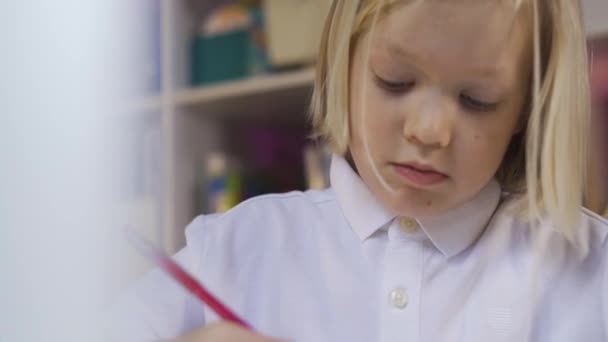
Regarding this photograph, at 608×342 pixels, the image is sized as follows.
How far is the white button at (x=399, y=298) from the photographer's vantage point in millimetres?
317

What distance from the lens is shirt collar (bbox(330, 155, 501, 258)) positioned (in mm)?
328

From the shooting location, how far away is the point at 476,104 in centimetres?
30

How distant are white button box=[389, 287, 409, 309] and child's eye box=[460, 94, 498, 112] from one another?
0.27 feet

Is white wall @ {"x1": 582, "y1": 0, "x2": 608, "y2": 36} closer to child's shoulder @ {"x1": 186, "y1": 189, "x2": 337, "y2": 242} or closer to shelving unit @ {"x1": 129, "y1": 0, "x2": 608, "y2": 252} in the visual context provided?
shelving unit @ {"x1": 129, "y1": 0, "x2": 608, "y2": 252}

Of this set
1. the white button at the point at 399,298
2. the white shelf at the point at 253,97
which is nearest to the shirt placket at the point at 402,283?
the white button at the point at 399,298

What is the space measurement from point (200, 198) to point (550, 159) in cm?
18

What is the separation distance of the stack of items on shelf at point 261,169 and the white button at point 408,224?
72 millimetres

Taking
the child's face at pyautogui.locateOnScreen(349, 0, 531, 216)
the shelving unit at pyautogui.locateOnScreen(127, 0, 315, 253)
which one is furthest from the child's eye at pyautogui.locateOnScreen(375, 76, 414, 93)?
the shelving unit at pyautogui.locateOnScreen(127, 0, 315, 253)

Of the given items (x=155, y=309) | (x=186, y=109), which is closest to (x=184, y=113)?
(x=186, y=109)

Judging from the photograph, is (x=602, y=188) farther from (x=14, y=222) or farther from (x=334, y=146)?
(x=14, y=222)

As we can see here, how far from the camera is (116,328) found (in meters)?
0.30

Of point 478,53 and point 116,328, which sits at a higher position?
point 478,53

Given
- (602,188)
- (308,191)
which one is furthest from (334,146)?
(602,188)

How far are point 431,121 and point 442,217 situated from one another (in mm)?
54
